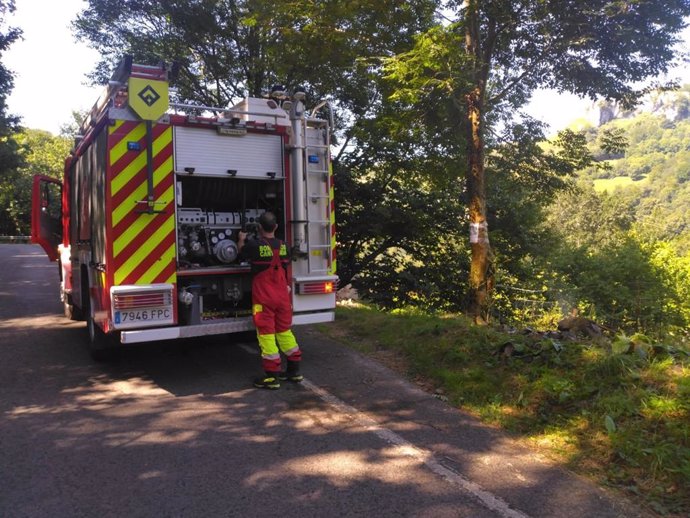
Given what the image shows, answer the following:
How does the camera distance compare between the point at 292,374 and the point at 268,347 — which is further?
the point at 292,374

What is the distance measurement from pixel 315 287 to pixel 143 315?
1926 mm

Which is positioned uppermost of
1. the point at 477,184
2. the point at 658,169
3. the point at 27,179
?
the point at 658,169

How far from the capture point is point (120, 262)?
5355 millimetres

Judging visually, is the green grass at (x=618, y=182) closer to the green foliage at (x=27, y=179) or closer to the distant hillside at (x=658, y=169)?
the distant hillside at (x=658, y=169)

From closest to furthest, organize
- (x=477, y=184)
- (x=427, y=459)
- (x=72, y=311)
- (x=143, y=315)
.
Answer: (x=427, y=459)
(x=143, y=315)
(x=72, y=311)
(x=477, y=184)

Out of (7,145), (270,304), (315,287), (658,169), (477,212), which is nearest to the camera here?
(270,304)

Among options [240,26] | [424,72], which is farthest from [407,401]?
[240,26]

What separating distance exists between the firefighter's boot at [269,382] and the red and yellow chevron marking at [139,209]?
135cm

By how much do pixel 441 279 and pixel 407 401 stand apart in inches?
333

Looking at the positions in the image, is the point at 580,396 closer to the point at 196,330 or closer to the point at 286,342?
A: the point at 286,342

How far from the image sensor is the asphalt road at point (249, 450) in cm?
326

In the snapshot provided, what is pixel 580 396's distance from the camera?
471 centimetres

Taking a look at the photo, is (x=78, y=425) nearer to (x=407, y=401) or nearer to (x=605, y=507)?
(x=407, y=401)

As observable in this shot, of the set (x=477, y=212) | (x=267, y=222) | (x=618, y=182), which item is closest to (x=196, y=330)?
(x=267, y=222)
